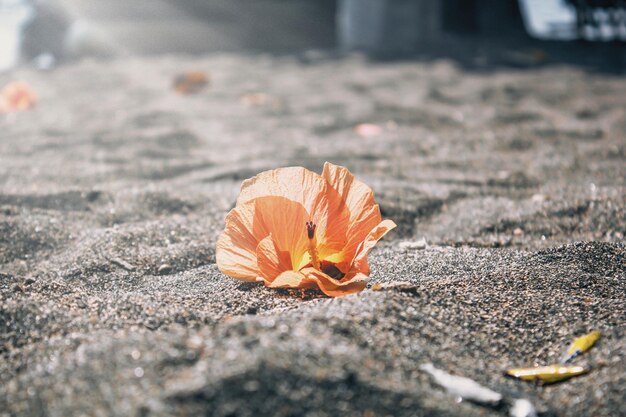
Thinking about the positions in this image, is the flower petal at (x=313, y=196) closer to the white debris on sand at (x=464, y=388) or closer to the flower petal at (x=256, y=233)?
the flower petal at (x=256, y=233)

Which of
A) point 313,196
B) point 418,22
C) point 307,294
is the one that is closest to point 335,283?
point 307,294

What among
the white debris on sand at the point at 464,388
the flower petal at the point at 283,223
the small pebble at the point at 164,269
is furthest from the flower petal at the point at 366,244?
the small pebble at the point at 164,269

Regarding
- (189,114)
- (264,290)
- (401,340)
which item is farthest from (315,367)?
(189,114)

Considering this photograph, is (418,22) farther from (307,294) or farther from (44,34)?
(307,294)

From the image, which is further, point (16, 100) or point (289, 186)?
point (16, 100)

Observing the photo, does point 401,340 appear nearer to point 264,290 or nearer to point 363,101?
point 264,290

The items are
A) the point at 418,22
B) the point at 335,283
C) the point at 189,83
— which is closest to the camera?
the point at 335,283

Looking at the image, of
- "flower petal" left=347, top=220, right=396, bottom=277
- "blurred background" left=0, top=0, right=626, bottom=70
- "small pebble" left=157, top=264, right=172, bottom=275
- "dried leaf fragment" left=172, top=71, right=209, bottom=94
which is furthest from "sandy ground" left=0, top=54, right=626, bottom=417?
"blurred background" left=0, top=0, right=626, bottom=70
